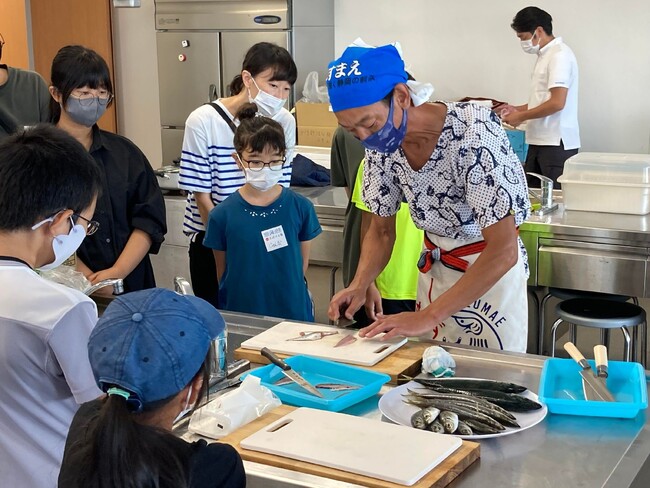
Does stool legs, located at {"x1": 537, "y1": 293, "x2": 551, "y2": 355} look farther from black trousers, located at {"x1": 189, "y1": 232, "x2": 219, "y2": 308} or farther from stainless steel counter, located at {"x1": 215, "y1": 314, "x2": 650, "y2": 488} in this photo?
stainless steel counter, located at {"x1": 215, "y1": 314, "x2": 650, "y2": 488}

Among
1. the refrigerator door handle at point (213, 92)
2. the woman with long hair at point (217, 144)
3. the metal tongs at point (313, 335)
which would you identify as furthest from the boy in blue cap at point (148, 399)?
the refrigerator door handle at point (213, 92)

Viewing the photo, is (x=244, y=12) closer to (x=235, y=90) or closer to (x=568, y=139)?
(x=568, y=139)

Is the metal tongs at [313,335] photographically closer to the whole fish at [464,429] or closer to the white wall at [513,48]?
the whole fish at [464,429]

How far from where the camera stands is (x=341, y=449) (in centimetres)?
144

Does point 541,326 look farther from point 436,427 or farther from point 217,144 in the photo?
point 436,427

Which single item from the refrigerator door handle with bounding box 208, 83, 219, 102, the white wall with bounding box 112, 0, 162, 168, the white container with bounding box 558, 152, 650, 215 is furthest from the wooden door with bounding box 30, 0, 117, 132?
the white container with bounding box 558, 152, 650, 215

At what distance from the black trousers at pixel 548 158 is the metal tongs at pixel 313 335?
11.8 feet

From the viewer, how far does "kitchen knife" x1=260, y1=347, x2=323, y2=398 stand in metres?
1.72

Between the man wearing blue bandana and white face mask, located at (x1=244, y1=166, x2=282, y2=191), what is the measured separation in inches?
20.7

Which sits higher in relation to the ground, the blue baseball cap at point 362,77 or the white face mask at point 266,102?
the blue baseball cap at point 362,77

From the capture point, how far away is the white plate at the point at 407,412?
1.55 meters

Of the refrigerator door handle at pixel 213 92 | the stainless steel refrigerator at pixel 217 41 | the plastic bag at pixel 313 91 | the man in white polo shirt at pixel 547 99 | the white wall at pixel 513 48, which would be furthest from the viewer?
the refrigerator door handle at pixel 213 92

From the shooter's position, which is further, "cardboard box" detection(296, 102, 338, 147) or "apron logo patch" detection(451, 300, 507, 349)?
"cardboard box" detection(296, 102, 338, 147)

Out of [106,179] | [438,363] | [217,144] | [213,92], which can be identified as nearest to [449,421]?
[438,363]
